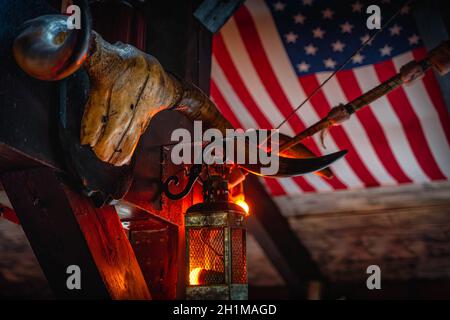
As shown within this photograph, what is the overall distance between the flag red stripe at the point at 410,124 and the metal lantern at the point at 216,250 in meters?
2.40

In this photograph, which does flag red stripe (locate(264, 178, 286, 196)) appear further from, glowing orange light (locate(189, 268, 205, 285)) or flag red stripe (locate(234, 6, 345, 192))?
glowing orange light (locate(189, 268, 205, 285))

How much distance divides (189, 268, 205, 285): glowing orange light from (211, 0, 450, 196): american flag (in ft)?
8.45

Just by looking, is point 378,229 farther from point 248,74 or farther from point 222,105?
point 248,74

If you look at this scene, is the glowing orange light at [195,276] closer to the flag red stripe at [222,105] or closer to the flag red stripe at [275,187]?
the flag red stripe at [222,105]

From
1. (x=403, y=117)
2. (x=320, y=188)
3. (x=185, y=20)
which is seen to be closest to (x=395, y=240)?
(x=320, y=188)

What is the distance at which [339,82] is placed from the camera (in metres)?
4.36

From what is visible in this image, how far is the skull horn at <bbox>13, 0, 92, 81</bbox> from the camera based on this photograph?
156 centimetres

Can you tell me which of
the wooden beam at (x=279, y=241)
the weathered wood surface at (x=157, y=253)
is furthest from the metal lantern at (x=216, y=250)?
the wooden beam at (x=279, y=241)

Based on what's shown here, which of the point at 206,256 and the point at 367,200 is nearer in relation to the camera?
the point at 206,256

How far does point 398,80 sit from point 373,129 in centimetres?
199

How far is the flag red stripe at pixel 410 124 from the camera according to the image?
415cm

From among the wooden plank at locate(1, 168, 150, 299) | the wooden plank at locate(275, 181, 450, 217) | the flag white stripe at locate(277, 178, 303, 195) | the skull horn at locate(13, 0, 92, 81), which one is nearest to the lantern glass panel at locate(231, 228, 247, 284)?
the wooden plank at locate(1, 168, 150, 299)

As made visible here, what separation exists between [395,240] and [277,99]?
2.83m

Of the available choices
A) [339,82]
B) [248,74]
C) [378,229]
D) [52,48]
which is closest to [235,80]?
[248,74]
